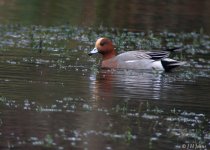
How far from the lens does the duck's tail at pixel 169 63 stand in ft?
59.0

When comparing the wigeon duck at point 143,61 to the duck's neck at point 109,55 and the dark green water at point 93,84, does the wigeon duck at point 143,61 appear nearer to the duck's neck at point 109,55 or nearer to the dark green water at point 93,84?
the dark green water at point 93,84

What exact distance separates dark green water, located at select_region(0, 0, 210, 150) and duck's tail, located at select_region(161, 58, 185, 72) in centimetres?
17

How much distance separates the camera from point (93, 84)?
50.1 feet

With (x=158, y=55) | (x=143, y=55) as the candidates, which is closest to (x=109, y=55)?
(x=143, y=55)

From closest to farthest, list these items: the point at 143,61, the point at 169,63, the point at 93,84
A: the point at 93,84, the point at 169,63, the point at 143,61

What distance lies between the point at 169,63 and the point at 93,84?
3.14 metres

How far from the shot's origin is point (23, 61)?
17438mm

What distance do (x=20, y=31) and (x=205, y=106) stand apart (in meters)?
9.28

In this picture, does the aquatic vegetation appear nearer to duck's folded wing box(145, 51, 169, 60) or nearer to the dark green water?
the dark green water

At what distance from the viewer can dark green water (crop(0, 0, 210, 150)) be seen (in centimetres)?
1091

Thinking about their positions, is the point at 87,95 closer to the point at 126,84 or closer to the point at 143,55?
the point at 126,84

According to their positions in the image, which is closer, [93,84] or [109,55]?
[93,84]

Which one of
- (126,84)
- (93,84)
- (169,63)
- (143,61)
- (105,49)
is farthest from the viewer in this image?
(105,49)

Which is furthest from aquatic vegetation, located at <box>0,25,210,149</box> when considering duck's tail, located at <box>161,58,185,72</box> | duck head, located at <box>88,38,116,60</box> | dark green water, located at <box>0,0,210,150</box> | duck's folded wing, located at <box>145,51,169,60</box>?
duck's folded wing, located at <box>145,51,169,60</box>
